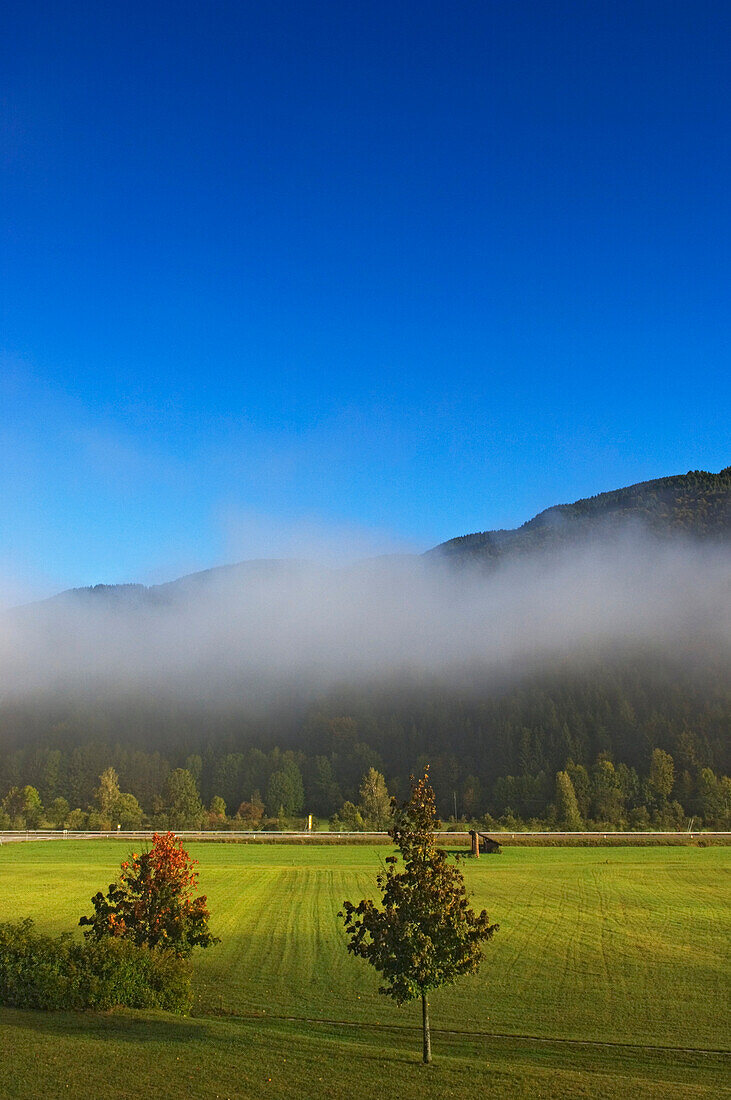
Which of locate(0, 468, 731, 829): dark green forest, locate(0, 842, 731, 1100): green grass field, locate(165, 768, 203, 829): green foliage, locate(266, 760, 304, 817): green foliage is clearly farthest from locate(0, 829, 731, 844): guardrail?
locate(0, 842, 731, 1100): green grass field

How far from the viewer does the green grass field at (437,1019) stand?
65.5ft

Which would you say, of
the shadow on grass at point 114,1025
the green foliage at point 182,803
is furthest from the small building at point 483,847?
the green foliage at point 182,803

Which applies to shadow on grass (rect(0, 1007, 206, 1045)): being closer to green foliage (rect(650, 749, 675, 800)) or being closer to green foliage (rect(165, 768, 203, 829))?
green foliage (rect(165, 768, 203, 829))

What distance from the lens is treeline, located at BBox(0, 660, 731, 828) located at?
131 metres

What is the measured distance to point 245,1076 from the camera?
2012cm

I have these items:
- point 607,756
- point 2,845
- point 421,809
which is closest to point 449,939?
point 421,809

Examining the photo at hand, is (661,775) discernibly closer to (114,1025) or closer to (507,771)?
(507,771)

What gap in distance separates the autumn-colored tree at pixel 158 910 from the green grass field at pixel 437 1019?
2.73 metres

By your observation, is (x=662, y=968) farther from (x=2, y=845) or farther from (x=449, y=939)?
(x=2, y=845)

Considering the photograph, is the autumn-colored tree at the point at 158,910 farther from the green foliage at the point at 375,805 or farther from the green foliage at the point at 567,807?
the green foliage at the point at 375,805

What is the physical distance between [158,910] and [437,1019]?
430 inches

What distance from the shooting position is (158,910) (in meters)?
29.2

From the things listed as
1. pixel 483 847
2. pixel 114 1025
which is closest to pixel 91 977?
pixel 114 1025

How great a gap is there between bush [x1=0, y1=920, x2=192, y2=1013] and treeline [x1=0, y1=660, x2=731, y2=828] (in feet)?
335
